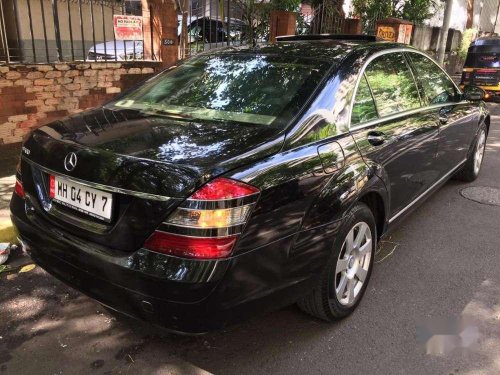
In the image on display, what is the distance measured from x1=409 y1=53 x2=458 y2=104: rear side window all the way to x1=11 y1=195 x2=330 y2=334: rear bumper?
2.31 meters

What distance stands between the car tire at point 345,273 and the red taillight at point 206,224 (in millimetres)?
785

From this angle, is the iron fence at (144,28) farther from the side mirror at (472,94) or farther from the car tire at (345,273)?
the car tire at (345,273)

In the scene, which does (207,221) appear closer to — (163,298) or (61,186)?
(163,298)

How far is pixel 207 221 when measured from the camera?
2.01 m

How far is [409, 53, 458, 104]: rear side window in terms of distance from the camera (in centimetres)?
398

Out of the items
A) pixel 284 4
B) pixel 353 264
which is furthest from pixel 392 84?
pixel 284 4

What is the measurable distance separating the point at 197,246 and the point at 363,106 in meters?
1.56

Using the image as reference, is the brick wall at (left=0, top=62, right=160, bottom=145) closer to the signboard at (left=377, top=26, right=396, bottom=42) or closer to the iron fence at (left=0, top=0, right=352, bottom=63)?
the iron fence at (left=0, top=0, right=352, bottom=63)

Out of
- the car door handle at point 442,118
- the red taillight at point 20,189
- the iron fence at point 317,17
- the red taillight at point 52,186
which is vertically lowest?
the red taillight at point 20,189

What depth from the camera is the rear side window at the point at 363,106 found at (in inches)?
115

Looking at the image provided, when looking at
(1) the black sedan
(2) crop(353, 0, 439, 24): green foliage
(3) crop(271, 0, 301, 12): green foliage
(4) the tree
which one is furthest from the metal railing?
(2) crop(353, 0, 439, 24): green foliage

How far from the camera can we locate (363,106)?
3018mm

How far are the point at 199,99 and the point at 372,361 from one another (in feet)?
5.95

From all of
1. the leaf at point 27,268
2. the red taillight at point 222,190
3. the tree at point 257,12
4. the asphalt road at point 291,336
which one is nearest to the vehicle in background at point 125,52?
the tree at point 257,12
